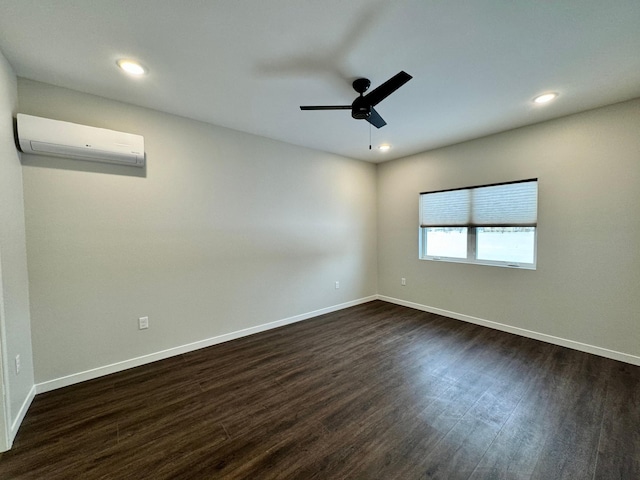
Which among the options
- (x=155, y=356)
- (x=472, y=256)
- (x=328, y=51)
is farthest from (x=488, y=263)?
(x=155, y=356)

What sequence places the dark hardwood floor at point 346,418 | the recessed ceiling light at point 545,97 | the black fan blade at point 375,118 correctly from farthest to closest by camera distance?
the recessed ceiling light at point 545,97 < the black fan blade at point 375,118 < the dark hardwood floor at point 346,418

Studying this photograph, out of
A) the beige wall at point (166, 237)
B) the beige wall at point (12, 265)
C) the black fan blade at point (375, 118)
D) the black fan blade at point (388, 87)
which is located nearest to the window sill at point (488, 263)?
the beige wall at point (166, 237)

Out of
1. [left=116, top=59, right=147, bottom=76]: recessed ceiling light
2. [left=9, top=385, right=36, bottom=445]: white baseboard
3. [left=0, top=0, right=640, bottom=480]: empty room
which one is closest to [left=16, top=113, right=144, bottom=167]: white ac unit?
[left=0, top=0, right=640, bottom=480]: empty room

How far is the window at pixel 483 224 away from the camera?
10.4 ft

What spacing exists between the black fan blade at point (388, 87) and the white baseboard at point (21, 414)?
11.2ft

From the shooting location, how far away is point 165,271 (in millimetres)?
2717

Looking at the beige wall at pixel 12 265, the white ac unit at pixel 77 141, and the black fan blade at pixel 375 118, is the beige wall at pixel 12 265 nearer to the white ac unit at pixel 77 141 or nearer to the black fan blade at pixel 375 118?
the white ac unit at pixel 77 141

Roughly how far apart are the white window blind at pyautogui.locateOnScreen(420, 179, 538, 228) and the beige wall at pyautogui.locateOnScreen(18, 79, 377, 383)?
1716mm

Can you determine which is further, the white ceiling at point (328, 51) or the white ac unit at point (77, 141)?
the white ac unit at point (77, 141)

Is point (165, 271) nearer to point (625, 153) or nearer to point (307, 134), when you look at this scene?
point (307, 134)

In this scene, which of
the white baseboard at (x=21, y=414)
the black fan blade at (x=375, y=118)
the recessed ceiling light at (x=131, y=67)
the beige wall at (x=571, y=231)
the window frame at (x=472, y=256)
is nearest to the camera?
the white baseboard at (x=21, y=414)

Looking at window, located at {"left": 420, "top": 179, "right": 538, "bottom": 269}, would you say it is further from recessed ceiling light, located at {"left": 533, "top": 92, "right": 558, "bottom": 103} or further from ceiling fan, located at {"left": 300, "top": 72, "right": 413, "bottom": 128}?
ceiling fan, located at {"left": 300, "top": 72, "right": 413, "bottom": 128}

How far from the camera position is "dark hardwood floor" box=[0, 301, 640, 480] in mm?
1451

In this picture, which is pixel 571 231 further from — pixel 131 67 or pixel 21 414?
pixel 21 414
